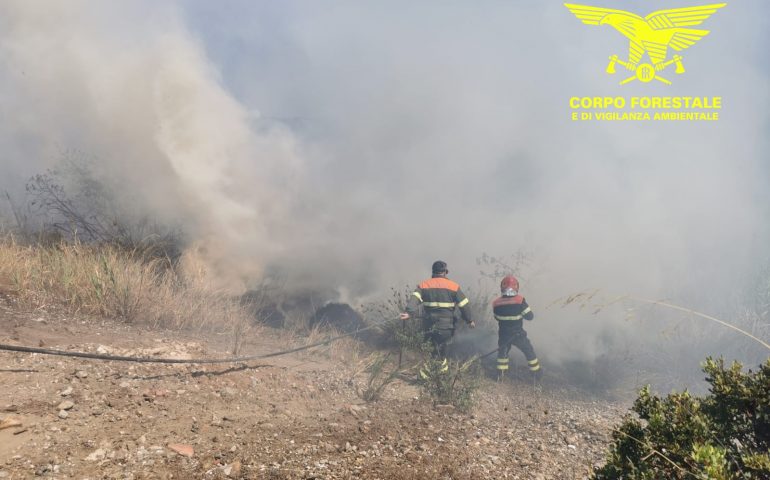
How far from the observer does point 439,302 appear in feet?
21.5

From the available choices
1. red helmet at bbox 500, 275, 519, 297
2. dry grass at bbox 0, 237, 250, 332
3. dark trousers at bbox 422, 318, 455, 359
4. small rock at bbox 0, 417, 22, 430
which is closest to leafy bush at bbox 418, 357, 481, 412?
dark trousers at bbox 422, 318, 455, 359

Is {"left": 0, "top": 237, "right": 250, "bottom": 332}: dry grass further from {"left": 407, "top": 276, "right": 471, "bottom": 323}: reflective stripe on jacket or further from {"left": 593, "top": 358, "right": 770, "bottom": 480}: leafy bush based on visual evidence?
{"left": 593, "top": 358, "right": 770, "bottom": 480}: leafy bush

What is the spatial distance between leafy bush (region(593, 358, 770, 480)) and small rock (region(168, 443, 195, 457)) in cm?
258

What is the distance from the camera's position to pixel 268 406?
4.21 m

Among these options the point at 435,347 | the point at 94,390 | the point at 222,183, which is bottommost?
the point at 435,347

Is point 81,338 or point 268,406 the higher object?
point 81,338

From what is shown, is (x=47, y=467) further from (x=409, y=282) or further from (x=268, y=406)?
(x=409, y=282)

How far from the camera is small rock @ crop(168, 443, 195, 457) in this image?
3.09 m

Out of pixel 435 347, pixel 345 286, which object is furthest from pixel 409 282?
pixel 435 347

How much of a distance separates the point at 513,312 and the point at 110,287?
5.67 metres

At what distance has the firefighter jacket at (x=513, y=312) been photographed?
7086mm

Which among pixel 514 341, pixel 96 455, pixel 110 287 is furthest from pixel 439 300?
pixel 96 455

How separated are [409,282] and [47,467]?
21.9 feet

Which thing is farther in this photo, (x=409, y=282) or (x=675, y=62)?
(x=675, y=62)
